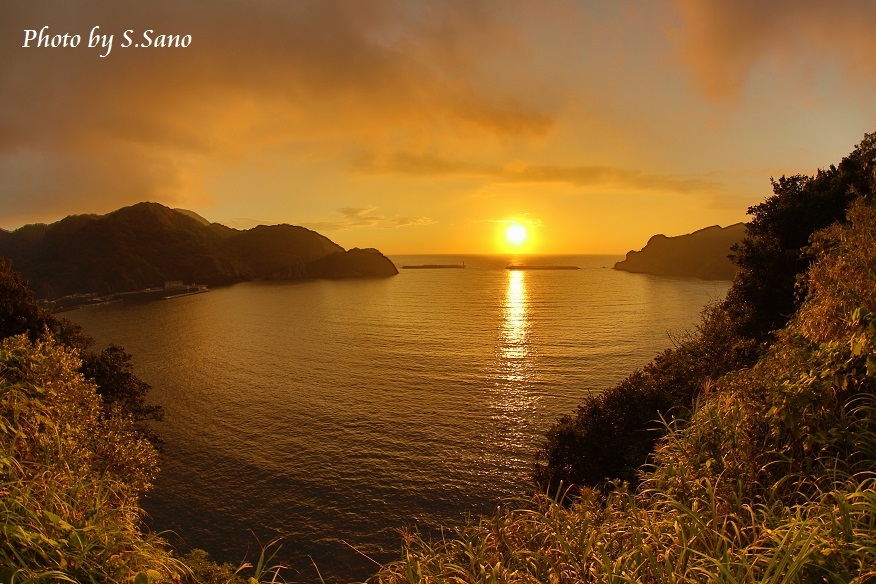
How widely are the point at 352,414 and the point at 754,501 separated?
1984 inches

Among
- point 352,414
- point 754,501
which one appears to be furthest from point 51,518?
point 352,414

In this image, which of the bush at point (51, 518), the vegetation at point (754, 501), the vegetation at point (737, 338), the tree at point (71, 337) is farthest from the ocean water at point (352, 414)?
the vegetation at point (737, 338)

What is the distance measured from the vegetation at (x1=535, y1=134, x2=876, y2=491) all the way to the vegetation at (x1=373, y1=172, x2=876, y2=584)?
1648 cm

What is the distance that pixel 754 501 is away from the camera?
302 inches

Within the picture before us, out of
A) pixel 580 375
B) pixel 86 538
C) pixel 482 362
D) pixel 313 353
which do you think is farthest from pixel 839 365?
pixel 313 353

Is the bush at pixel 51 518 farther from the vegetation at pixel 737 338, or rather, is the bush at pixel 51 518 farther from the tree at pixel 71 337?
the vegetation at pixel 737 338

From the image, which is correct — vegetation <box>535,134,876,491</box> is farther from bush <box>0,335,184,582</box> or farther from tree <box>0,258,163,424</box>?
tree <box>0,258,163,424</box>

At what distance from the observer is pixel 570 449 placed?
26.5 metres

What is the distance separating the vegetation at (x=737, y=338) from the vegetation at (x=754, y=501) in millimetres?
16484

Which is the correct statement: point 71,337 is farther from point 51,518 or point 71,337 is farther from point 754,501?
point 754,501

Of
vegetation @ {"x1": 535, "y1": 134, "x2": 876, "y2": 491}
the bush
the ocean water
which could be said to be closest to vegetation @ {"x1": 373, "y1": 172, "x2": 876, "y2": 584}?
the ocean water

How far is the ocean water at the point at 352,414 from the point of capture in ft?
112

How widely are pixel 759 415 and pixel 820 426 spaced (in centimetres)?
90

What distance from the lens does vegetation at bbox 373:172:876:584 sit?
5281mm
